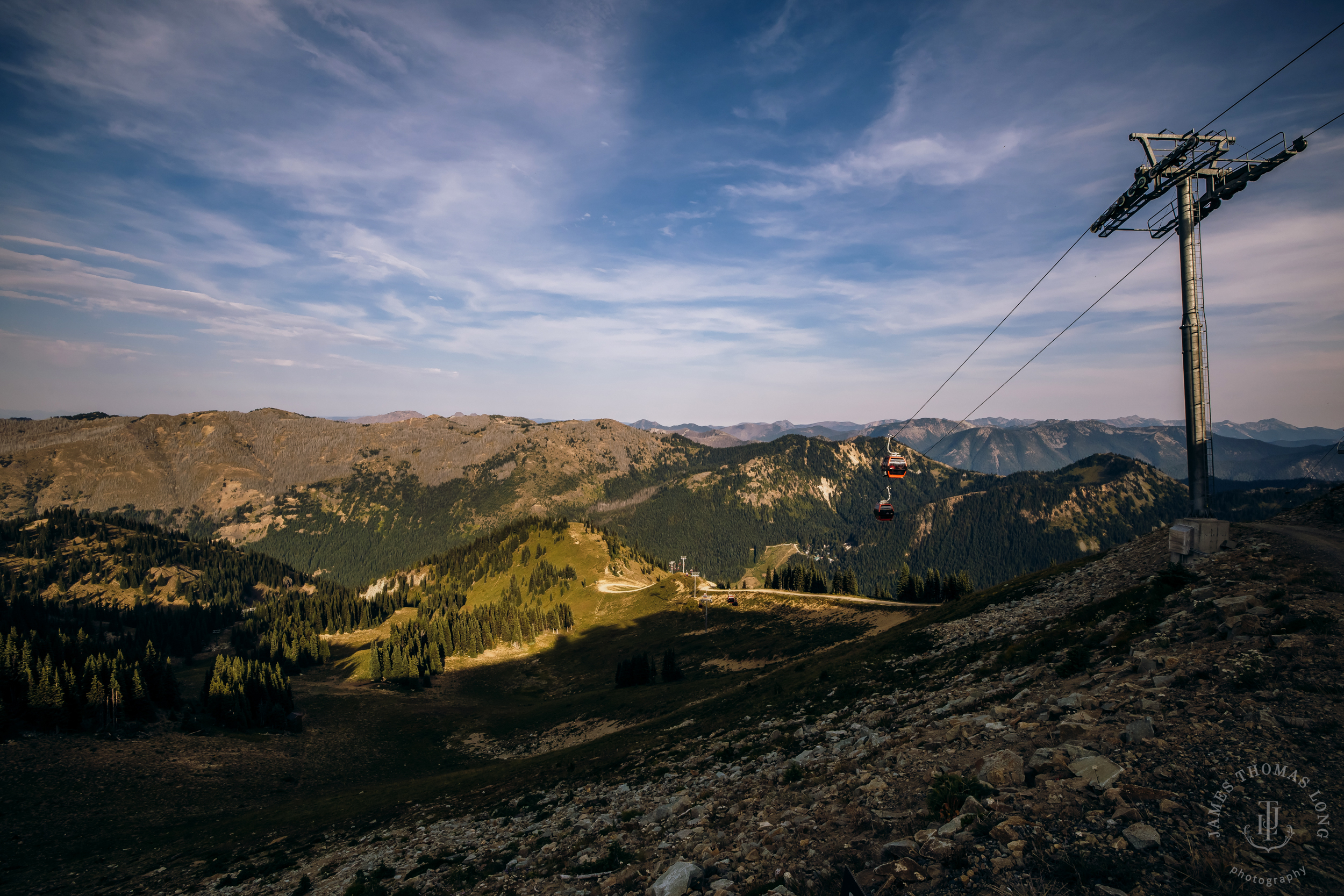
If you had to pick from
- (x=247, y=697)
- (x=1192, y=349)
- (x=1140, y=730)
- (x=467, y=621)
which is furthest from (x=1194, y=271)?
(x=467, y=621)

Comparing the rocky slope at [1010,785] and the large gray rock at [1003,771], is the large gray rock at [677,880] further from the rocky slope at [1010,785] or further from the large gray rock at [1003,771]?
the large gray rock at [1003,771]

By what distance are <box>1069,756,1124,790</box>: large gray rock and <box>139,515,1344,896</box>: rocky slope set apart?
→ 0.15ft

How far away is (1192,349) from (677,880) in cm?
3016

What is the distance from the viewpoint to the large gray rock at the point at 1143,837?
7.98 meters

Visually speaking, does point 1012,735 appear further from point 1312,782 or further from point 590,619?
point 590,619

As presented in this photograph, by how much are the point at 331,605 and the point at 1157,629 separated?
209 metres

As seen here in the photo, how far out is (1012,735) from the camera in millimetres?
13453

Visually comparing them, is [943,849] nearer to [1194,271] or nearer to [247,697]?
[1194,271]

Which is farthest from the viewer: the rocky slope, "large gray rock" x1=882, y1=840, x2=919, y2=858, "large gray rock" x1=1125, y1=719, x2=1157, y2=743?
"large gray rock" x1=1125, y1=719, x2=1157, y2=743

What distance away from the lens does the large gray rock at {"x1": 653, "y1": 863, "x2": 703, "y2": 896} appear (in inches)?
447

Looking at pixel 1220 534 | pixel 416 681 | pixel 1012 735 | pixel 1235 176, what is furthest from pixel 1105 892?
pixel 416 681

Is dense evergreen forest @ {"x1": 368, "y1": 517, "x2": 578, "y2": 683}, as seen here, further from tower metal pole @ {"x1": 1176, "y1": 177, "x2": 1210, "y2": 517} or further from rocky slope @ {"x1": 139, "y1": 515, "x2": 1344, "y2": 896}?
tower metal pole @ {"x1": 1176, "y1": 177, "x2": 1210, "y2": 517}

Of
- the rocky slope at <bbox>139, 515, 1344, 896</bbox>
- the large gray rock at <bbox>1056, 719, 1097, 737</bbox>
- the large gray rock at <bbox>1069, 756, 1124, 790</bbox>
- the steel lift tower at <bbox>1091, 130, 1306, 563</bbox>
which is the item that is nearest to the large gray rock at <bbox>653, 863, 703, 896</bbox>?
the rocky slope at <bbox>139, 515, 1344, 896</bbox>

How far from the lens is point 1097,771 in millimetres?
10148
